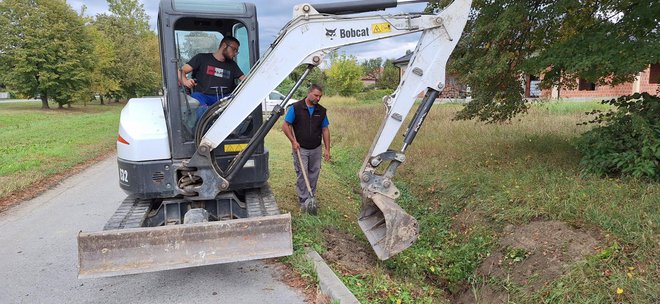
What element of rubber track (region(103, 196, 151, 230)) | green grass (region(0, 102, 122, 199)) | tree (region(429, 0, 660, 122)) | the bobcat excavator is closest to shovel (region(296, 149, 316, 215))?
the bobcat excavator

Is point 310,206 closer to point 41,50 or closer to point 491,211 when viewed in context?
point 491,211

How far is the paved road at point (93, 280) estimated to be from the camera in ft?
13.2

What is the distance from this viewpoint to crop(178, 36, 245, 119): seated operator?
4.81 m

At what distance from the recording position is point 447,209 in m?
6.74

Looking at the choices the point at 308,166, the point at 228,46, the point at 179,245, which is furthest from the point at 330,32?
the point at 308,166

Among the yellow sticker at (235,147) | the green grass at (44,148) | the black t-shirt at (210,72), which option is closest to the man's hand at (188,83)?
the black t-shirt at (210,72)

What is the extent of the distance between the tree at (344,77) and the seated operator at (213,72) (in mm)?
37618

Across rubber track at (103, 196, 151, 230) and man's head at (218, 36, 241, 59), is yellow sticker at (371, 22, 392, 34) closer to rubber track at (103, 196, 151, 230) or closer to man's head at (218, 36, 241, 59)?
man's head at (218, 36, 241, 59)

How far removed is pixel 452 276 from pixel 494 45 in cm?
413

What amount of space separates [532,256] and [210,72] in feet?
13.0

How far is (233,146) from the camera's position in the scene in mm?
4656

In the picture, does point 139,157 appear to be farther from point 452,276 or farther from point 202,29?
point 452,276

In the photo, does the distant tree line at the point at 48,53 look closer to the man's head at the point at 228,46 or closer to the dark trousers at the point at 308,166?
the dark trousers at the point at 308,166

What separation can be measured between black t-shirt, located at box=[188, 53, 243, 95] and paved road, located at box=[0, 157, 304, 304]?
1947mm
